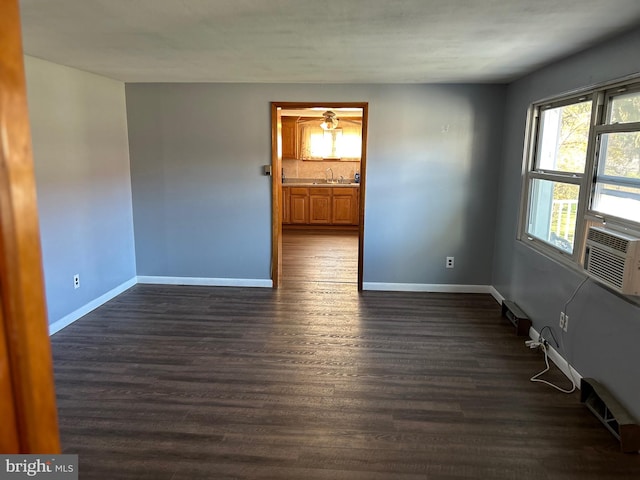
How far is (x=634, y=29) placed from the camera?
8.11 feet

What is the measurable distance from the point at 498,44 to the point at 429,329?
2.30m

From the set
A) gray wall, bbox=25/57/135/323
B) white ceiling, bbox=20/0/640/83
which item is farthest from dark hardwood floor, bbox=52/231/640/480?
white ceiling, bbox=20/0/640/83

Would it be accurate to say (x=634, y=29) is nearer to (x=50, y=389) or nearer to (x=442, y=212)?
(x=442, y=212)

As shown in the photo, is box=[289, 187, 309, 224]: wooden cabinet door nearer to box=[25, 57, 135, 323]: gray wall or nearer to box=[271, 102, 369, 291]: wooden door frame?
box=[271, 102, 369, 291]: wooden door frame

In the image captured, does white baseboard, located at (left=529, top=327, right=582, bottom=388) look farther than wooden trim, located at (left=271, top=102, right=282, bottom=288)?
No

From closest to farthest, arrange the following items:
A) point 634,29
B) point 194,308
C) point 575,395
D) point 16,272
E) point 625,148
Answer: point 16,272 → point 634,29 → point 625,148 → point 575,395 → point 194,308

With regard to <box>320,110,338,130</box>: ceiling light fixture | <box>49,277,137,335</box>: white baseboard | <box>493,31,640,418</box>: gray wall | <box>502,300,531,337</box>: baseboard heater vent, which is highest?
<box>320,110,338,130</box>: ceiling light fixture

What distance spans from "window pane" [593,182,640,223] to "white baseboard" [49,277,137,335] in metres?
4.19

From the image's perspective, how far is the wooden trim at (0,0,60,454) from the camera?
2.19 ft

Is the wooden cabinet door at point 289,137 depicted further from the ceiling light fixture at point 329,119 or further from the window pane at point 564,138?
the window pane at point 564,138

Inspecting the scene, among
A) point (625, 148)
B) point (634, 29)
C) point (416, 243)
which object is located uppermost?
point (634, 29)

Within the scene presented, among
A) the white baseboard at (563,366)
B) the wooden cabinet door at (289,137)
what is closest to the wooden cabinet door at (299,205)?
the wooden cabinet door at (289,137)

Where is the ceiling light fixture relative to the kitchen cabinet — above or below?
above

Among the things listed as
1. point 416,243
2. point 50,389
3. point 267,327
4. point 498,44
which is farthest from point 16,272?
point 416,243
